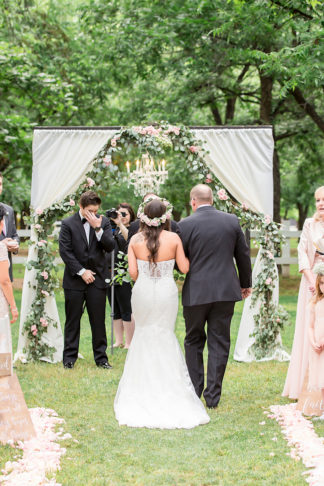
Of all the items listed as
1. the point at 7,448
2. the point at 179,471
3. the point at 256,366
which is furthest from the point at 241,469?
the point at 256,366

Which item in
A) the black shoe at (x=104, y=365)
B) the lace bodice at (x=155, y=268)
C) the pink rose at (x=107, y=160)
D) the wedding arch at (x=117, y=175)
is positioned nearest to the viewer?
the lace bodice at (x=155, y=268)

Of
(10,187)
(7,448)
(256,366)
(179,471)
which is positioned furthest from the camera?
(10,187)

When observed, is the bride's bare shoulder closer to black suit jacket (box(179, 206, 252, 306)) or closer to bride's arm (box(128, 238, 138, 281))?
black suit jacket (box(179, 206, 252, 306))

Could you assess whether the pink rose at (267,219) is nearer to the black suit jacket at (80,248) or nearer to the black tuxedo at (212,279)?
the black suit jacket at (80,248)

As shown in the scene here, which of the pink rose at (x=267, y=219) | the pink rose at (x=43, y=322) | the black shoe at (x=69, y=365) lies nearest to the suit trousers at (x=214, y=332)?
the black shoe at (x=69, y=365)

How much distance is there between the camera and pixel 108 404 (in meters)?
6.05

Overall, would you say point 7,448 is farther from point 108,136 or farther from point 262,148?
point 262,148

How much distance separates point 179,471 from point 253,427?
1.24 metres

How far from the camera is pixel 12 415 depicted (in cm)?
473

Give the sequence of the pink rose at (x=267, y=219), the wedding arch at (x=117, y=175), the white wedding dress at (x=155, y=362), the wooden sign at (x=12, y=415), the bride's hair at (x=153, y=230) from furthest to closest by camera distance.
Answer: the pink rose at (x=267, y=219), the wedding arch at (x=117, y=175), the bride's hair at (x=153, y=230), the white wedding dress at (x=155, y=362), the wooden sign at (x=12, y=415)

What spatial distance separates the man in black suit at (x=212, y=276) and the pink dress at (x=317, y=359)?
27.1 inches

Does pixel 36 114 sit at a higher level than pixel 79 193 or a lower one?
higher

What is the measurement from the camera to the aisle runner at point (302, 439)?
4059mm

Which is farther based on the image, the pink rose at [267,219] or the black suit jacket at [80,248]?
the pink rose at [267,219]
